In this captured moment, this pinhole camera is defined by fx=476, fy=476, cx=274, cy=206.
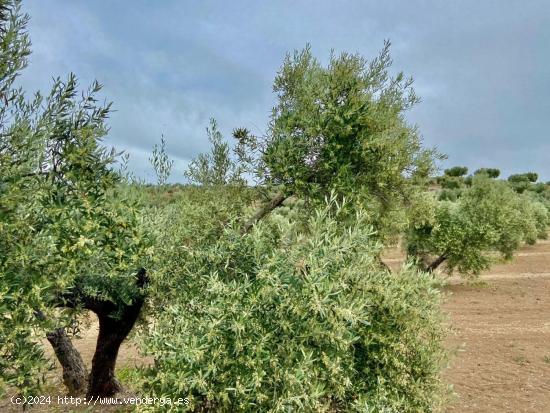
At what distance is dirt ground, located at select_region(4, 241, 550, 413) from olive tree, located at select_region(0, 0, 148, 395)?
19.8ft

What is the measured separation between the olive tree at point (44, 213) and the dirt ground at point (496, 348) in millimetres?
6025

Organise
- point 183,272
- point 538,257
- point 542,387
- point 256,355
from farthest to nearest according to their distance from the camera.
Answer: point 538,257 → point 542,387 → point 183,272 → point 256,355

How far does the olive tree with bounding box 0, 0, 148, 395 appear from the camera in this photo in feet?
21.0

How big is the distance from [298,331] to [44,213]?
4092 mm

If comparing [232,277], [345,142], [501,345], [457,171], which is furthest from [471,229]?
[457,171]

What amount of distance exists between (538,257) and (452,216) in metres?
24.9

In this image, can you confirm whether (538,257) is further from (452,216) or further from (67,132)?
(67,132)

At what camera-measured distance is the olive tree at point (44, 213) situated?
640cm

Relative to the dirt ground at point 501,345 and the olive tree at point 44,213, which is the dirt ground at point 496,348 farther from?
the olive tree at point 44,213

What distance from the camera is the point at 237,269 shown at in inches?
291

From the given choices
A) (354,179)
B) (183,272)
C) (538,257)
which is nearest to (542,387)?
(354,179)

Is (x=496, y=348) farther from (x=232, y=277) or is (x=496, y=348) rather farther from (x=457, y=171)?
(x=457, y=171)

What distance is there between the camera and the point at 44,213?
7035 mm

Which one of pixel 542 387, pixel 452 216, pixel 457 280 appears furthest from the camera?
pixel 457 280
